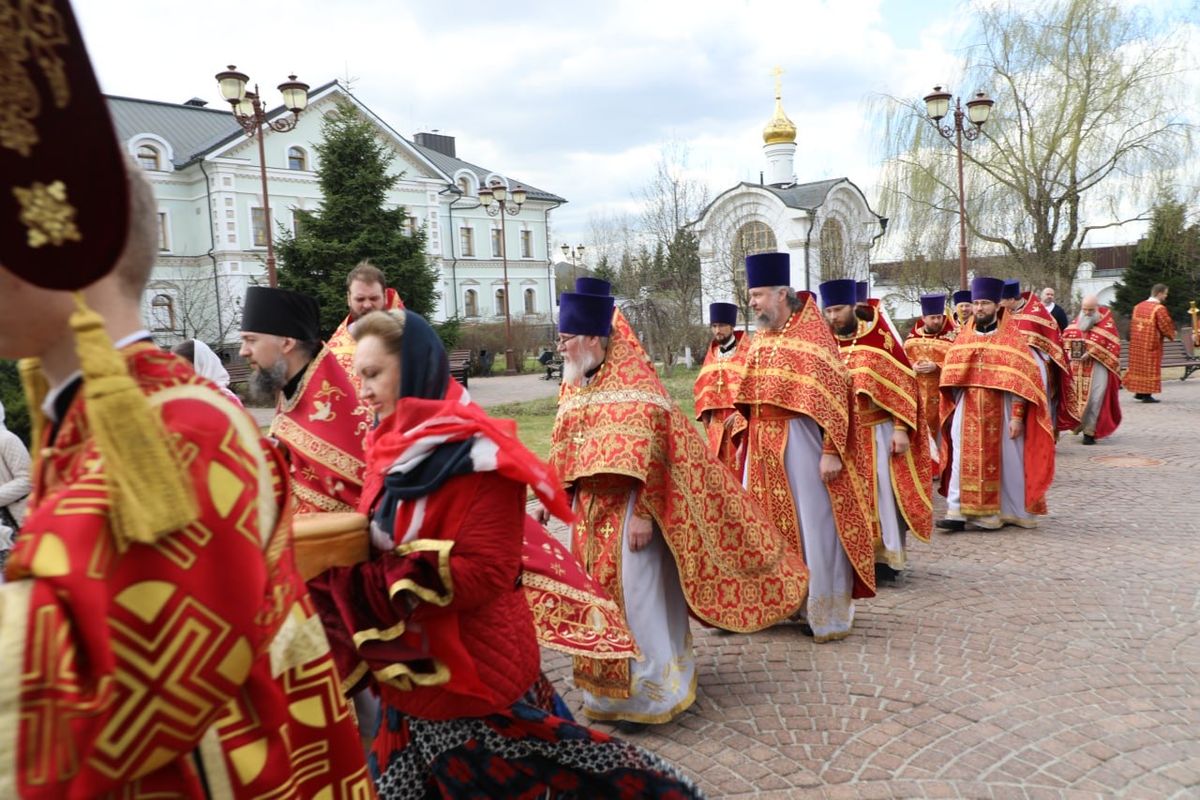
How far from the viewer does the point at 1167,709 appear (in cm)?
427

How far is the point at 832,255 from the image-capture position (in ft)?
106

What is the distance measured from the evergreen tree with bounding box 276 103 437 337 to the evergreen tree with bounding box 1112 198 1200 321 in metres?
22.5

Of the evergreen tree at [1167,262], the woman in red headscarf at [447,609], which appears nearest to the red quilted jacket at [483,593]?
the woman in red headscarf at [447,609]

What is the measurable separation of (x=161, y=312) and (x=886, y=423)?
111 ft

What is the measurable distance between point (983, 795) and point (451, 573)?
2578mm

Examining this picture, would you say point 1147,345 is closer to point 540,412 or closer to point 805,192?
point 540,412

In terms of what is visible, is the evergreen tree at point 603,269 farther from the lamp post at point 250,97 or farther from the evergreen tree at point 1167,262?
the lamp post at point 250,97

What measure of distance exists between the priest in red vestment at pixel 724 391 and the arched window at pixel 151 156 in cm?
3811

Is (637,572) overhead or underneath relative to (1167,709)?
overhead

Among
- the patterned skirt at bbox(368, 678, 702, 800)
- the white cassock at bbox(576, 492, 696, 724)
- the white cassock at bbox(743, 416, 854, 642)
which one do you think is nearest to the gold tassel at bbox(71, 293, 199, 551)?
the patterned skirt at bbox(368, 678, 702, 800)

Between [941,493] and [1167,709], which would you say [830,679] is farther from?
[941,493]

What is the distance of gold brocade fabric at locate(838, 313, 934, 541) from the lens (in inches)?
271

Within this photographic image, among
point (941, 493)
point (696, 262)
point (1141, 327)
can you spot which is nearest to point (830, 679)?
point (941, 493)

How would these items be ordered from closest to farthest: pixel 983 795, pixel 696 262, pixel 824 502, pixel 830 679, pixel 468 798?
pixel 468 798
pixel 983 795
pixel 830 679
pixel 824 502
pixel 696 262
